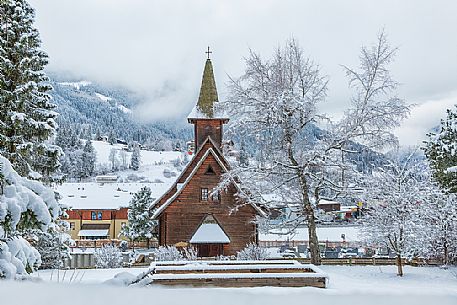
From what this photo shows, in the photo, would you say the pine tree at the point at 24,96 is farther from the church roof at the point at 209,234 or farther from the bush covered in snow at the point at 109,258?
the church roof at the point at 209,234

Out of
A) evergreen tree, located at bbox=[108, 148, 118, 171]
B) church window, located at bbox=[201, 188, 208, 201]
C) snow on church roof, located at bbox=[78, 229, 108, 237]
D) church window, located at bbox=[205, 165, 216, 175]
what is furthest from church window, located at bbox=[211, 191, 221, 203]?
evergreen tree, located at bbox=[108, 148, 118, 171]

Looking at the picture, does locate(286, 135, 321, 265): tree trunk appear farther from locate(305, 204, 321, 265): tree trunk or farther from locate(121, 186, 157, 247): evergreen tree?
locate(121, 186, 157, 247): evergreen tree

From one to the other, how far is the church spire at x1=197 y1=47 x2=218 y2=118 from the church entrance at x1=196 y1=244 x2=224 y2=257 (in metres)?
6.17

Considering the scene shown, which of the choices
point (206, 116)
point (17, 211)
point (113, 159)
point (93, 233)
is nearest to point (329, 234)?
point (206, 116)

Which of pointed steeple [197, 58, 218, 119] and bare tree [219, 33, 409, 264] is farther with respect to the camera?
pointed steeple [197, 58, 218, 119]

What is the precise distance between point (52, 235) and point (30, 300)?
13985 millimetres

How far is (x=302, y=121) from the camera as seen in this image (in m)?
13.0

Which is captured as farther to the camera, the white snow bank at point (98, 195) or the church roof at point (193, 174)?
the white snow bank at point (98, 195)

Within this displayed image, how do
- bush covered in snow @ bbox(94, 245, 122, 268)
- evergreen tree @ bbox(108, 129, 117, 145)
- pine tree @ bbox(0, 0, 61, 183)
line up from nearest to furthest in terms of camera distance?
pine tree @ bbox(0, 0, 61, 183) < bush covered in snow @ bbox(94, 245, 122, 268) < evergreen tree @ bbox(108, 129, 117, 145)

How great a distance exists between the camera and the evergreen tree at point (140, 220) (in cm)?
3384

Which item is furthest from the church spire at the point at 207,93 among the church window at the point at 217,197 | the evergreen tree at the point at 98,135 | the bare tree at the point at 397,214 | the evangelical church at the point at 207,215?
the evergreen tree at the point at 98,135

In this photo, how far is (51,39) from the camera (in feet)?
43.8

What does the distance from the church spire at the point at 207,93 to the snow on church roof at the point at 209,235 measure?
5.54m

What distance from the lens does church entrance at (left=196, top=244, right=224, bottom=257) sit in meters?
18.9
